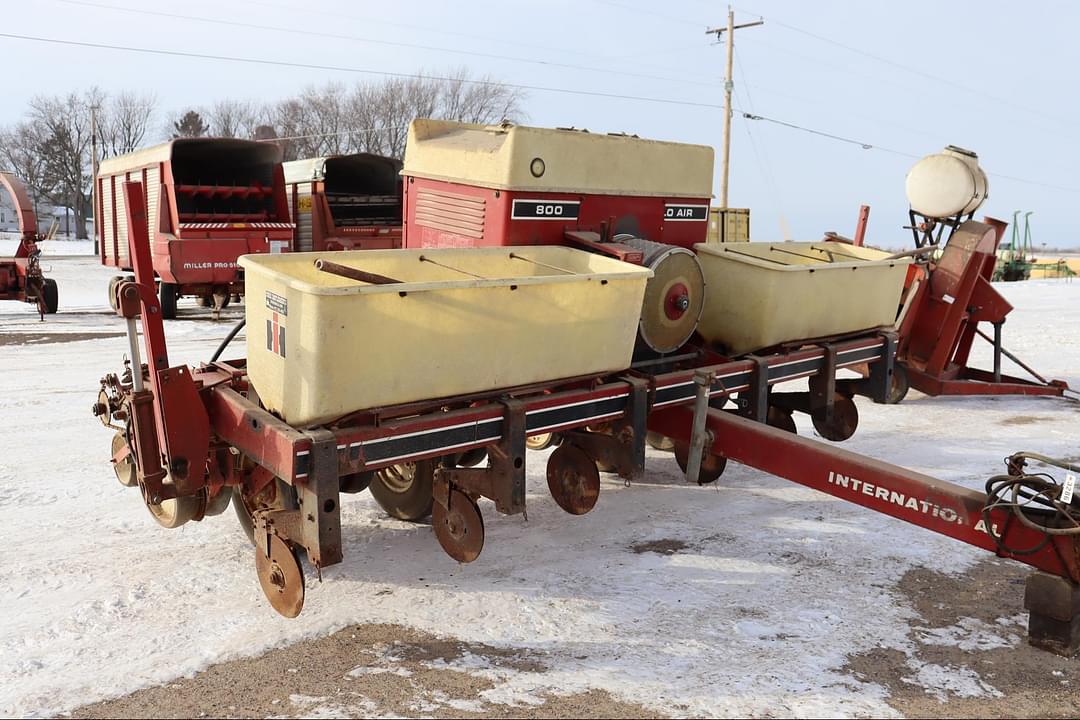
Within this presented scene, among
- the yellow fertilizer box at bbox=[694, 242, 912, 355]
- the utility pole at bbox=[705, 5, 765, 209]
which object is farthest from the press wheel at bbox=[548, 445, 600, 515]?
the utility pole at bbox=[705, 5, 765, 209]

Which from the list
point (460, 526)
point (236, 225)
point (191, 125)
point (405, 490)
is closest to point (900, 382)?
point (405, 490)

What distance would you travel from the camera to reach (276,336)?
3.80 meters

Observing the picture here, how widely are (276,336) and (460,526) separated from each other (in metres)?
1.24

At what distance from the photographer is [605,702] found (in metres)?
3.36

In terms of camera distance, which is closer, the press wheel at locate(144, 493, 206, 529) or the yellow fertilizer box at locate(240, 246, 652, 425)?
the yellow fertilizer box at locate(240, 246, 652, 425)

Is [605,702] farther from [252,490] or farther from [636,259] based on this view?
[636,259]

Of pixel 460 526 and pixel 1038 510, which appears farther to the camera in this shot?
pixel 460 526

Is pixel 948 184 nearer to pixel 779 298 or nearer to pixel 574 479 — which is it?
pixel 779 298

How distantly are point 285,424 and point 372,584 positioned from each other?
1.07 m

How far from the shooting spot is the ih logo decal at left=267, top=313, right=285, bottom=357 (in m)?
3.76

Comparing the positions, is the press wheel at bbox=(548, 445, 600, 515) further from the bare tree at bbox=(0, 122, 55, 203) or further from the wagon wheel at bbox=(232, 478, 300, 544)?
the bare tree at bbox=(0, 122, 55, 203)

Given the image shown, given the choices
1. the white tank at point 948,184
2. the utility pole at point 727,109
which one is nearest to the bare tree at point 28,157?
the utility pole at point 727,109

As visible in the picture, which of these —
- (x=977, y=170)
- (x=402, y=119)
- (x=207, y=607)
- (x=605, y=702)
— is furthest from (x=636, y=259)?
(x=402, y=119)

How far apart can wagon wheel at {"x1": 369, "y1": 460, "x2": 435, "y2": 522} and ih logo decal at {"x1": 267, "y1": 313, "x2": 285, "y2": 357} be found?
133 centimetres
